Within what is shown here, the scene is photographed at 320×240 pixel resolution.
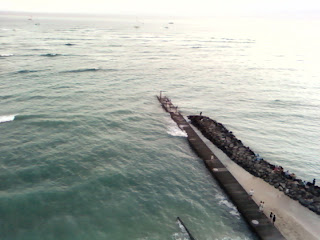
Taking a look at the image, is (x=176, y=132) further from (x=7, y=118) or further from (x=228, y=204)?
(x=7, y=118)

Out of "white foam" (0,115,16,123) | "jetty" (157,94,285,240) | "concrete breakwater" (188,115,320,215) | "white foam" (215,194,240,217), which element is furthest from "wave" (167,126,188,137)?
"white foam" (0,115,16,123)

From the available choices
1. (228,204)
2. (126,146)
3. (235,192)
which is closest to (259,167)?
(235,192)

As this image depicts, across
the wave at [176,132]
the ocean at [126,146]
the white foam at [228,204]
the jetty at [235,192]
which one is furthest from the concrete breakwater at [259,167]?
the white foam at [228,204]

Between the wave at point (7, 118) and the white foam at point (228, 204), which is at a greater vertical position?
the wave at point (7, 118)

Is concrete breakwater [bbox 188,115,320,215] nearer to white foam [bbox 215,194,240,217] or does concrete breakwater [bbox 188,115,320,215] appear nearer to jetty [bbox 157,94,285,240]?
jetty [bbox 157,94,285,240]

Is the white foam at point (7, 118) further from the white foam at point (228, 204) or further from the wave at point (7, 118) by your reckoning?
the white foam at point (228, 204)

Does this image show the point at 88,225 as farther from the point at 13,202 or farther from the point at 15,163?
the point at 15,163
